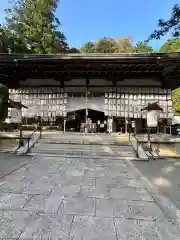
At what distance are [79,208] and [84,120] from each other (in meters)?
11.7

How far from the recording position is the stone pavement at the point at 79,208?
2877mm

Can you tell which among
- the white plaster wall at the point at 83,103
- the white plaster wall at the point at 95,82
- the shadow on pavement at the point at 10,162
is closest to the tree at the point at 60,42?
the white plaster wall at the point at 95,82

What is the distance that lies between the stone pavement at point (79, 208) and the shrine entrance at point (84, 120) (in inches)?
340

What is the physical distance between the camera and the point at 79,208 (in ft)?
12.1

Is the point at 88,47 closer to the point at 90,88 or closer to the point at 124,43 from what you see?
the point at 124,43

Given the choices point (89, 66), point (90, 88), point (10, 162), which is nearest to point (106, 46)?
point (90, 88)

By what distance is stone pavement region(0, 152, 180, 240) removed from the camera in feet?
9.44

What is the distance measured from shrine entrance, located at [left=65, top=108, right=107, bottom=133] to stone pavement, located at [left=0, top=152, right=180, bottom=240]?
8.63m

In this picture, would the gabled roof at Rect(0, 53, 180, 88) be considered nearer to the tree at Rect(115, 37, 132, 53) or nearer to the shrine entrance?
the shrine entrance

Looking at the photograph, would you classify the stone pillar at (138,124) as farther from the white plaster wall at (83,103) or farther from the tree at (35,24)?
the tree at (35,24)

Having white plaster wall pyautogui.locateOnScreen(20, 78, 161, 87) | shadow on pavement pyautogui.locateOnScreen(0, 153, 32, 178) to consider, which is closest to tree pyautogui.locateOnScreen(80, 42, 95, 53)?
white plaster wall pyautogui.locateOnScreen(20, 78, 161, 87)

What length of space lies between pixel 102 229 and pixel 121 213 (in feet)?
2.12

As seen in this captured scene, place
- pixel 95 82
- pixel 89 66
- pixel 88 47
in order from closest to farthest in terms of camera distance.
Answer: pixel 89 66, pixel 95 82, pixel 88 47

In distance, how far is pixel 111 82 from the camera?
1283 centimetres
